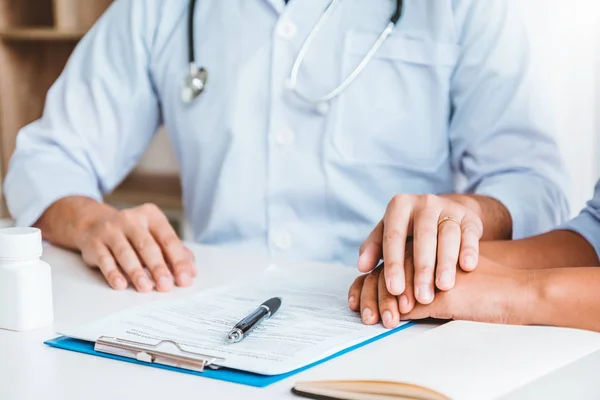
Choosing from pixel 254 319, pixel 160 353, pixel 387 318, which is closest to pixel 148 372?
pixel 160 353

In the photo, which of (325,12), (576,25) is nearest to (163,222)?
(325,12)

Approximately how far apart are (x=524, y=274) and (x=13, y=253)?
1.63 ft

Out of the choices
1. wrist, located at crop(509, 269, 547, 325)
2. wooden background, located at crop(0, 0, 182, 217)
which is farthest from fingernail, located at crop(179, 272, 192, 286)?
wooden background, located at crop(0, 0, 182, 217)

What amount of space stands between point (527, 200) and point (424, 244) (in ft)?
1.41

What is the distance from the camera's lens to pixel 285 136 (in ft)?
4.42

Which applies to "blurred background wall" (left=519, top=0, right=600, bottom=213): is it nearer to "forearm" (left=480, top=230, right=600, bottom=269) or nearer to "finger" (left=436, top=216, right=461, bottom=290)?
"forearm" (left=480, top=230, right=600, bottom=269)

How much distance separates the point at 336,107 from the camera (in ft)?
4.37

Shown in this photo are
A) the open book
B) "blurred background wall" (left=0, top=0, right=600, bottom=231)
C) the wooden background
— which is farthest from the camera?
the wooden background

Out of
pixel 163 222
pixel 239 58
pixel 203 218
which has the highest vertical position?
pixel 239 58

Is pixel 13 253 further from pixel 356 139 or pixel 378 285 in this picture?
pixel 356 139

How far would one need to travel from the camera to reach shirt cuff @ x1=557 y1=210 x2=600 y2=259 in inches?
41.7

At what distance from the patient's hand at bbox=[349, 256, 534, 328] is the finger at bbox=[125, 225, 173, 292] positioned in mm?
270

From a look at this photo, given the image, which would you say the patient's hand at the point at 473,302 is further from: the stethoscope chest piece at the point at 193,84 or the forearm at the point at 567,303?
the stethoscope chest piece at the point at 193,84

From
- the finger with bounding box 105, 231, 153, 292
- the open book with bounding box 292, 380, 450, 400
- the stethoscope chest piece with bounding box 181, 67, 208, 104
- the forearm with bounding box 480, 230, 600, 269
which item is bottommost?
the finger with bounding box 105, 231, 153, 292
